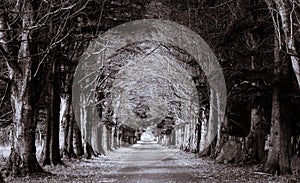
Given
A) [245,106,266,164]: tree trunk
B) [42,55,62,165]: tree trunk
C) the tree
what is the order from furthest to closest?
[245,106,266,164]: tree trunk
[42,55,62,165]: tree trunk
the tree

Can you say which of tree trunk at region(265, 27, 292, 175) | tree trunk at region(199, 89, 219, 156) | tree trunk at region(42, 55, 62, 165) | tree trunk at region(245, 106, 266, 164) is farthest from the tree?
tree trunk at region(199, 89, 219, 156)

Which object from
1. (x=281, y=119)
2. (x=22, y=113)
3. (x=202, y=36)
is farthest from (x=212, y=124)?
(x=22, y=113)

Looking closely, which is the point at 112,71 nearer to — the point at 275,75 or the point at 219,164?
the point at 219,164

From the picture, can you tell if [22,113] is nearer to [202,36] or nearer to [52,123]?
[52,123]

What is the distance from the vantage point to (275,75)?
21422mm

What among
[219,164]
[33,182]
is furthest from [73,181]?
[219,164]

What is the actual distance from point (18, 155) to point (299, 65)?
1135 cm

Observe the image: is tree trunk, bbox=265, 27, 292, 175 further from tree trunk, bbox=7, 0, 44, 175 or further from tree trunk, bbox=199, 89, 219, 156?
tree trunk, bbox=199, 89, 219, 156

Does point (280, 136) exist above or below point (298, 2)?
below

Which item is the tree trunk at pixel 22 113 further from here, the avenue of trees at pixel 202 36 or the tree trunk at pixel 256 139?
the tree trunk at pixel 256 139

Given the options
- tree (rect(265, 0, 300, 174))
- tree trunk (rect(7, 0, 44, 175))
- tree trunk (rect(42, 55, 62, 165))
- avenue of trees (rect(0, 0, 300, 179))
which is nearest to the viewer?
avenue of trees (rect(0, 0, 300, 179))

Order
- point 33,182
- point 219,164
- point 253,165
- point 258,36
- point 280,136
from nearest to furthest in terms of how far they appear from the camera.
A: 1. point 33,182
2. point 280,136
3. point 258,36
4. point 253,165
5. point 219,164

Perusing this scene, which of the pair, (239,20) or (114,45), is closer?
(239,20)

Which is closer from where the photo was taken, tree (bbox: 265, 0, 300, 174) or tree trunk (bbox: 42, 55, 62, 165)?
tree (bbox: 265, 0, 300, 174)
